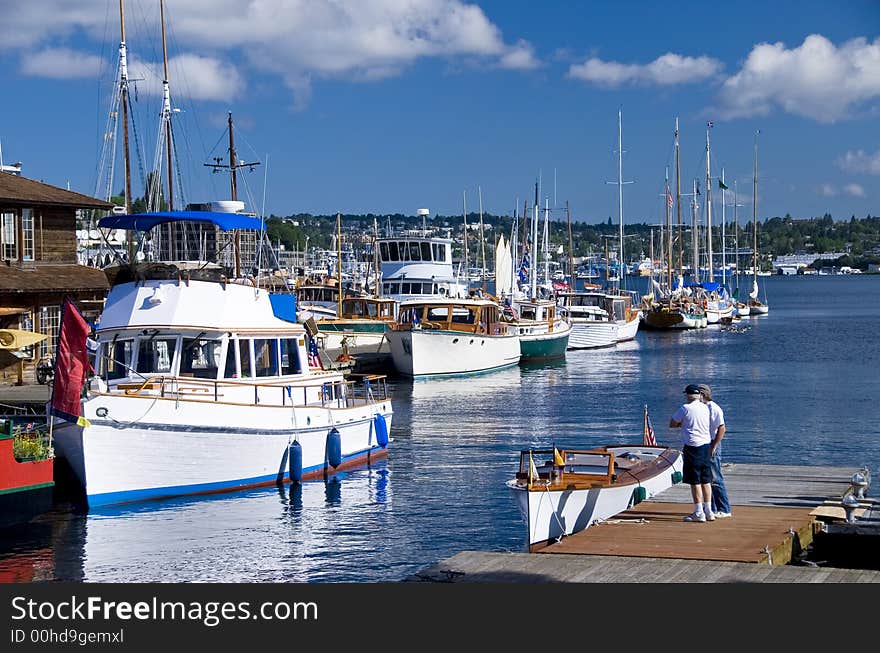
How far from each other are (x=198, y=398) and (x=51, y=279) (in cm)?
1405

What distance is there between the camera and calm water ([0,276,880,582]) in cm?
2055

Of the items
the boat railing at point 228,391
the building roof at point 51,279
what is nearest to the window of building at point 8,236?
the building roof at point 51,279

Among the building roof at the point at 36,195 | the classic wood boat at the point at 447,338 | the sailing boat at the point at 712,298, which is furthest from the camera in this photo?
the sailing boat at the point at 712,298

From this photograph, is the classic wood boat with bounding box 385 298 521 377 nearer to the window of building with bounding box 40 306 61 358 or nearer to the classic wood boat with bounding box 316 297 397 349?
the classic wood boat with bounding box 316 297 397 349

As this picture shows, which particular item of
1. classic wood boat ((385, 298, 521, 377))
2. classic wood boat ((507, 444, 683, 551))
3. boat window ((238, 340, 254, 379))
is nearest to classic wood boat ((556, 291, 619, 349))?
classic wood boat ((385, 298, 521, 377))

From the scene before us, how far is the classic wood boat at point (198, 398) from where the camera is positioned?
23469 millimetres

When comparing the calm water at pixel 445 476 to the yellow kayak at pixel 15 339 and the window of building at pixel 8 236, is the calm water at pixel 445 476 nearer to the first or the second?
the yellow kayak at pixel 15 339

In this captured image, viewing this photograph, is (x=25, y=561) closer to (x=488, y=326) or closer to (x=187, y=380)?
(x=187, y=380)

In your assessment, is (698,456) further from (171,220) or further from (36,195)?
(36,195)

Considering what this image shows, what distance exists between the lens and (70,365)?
922 inches

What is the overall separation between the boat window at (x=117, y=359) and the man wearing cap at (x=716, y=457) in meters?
13.3

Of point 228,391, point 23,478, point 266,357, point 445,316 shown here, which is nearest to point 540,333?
point 445,316

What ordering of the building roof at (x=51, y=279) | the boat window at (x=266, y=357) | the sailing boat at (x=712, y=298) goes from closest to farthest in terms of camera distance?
the boat window at (x=266, y=357) → the building roof at (x=51, y=279) → the sailing boat at (x=712, y=298)

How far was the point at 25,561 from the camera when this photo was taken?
2053cm
